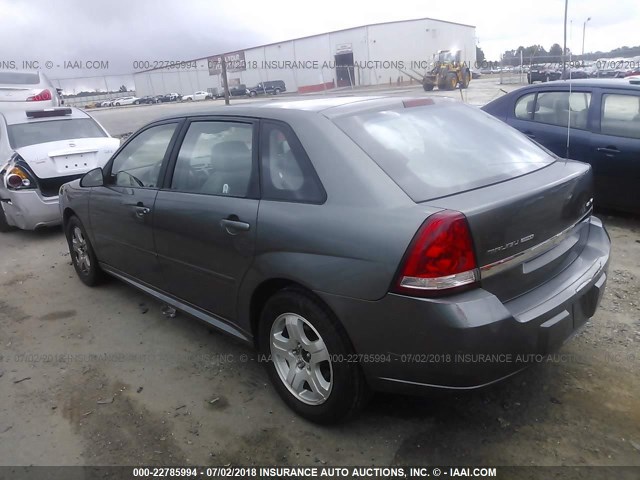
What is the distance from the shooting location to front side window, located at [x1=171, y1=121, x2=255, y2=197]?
9.21 feet

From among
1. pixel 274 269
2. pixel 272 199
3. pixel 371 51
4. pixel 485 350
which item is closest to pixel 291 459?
pixel 274 269

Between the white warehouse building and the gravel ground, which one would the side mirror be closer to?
the gravel ground

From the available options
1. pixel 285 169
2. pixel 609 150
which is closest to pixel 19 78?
pixel 285 169

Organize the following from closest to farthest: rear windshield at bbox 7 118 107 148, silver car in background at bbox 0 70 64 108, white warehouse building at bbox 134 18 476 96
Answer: rear windshield at bbox 7 118 107 148 → silver car in background at bbox 0 70 64 108 → white warehouse building at bbox 134 18 476 96

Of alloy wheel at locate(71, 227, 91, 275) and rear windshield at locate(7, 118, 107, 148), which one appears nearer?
alloy wheel at locate(71, 227, 91, 275)

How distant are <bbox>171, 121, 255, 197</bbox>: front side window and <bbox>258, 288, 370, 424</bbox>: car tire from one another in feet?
2.26

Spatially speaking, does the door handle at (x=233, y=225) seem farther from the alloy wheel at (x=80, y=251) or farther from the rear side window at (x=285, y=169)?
the alloy wheel at (x=80, y=251)

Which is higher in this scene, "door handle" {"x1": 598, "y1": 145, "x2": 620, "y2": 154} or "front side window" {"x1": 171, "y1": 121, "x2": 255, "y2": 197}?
"front side window" {"x1": 171, "y1": 121, "x2": 255, "y2": 197}

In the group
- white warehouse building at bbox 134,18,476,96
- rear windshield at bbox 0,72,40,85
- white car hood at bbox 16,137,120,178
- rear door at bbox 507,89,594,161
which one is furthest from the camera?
white warehouse building at bbox 134,18,476,96

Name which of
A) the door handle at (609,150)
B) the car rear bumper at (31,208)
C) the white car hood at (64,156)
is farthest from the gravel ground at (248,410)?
the white car hood at (64,156)

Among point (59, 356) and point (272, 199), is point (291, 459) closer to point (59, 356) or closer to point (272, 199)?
point (272, 199)

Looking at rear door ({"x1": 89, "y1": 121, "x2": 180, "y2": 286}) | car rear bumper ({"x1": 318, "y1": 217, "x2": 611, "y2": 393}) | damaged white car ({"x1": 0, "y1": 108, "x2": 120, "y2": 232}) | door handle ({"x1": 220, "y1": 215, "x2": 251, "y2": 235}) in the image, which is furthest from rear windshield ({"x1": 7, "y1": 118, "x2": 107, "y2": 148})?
car rear bumper ({"x1": 318, "y1": 217, "x2": 611, "y2": 393})

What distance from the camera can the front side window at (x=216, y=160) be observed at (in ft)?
9.21

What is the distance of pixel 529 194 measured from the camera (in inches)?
90.0
